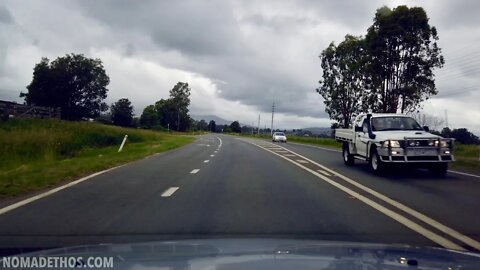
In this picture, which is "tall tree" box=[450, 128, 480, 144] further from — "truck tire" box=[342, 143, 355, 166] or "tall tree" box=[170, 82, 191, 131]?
"tall tree" box=[170, 82, 191, 131]

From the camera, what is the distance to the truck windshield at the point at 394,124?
18359mm

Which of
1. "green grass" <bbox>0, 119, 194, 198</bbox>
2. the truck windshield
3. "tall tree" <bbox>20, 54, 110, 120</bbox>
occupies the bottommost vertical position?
"green grass" <bbox>0, 119, 194, 198</bbox>

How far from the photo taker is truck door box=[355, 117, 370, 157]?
18.7 m

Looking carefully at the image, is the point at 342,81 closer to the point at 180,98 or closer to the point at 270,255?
the point at 270,255

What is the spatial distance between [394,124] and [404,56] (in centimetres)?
2413

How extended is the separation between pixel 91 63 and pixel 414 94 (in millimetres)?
63784

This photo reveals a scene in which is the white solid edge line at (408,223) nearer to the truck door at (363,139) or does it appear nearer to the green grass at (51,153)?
the truck door at (363,139)

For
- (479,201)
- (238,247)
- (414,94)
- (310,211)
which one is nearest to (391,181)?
(479,201)

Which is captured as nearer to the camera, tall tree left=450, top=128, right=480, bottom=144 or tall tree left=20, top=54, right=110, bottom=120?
tall tree left=450, top=128, right=480, bottom=144

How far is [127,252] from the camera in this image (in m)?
5.47

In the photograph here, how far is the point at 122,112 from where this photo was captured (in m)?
118

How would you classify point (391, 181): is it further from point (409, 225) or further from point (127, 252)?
point (127, 252)

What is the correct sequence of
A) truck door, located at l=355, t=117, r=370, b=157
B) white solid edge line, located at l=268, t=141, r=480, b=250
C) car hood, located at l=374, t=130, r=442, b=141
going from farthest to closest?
truck door, located at l=355, t=117, r=370, b=157, car hood, located at l=374, t=130, r=442, b=141, white solid edge line, located at l=268, t=141, r=480, b=250

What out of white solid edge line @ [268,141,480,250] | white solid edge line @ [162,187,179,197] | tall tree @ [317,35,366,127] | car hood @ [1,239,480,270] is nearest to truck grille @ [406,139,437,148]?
white solid edge line @ [268,141,480,250]
